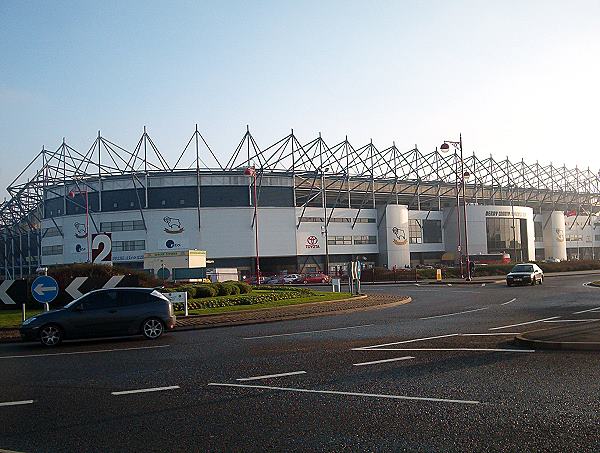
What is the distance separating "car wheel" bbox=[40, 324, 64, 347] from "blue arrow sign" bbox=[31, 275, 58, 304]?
3.80 metres

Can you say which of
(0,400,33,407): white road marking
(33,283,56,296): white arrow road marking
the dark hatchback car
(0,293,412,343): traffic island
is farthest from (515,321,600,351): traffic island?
(33,283,56,296): white arrow road marking

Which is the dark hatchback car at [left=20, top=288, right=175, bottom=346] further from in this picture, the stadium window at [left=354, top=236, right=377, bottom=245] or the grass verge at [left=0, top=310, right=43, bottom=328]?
the stadium window at [left=354, top=236, right=377, bottom=245]

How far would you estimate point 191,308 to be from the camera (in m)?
26.5

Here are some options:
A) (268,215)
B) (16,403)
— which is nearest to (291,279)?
(268,215)

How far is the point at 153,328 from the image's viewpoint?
18.3 metres

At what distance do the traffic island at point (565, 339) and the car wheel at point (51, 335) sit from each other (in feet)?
38.6

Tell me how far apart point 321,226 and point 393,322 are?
220 ft

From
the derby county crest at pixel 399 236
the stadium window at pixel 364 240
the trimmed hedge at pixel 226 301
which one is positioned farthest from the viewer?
the derby county crest at pixel 399 236

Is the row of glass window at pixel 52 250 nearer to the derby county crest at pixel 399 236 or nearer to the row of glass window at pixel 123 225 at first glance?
the row of glass window at pixel 123 225

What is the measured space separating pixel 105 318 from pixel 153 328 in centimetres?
140

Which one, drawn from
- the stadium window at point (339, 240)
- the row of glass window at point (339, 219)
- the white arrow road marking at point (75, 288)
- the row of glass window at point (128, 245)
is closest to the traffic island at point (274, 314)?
the white arrow road marking at point (75, 288)

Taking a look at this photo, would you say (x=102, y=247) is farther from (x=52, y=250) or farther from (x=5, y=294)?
(x=52, y=250)

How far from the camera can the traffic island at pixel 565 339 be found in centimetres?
1289

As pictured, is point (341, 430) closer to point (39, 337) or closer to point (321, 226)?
A: point (39, 337)
